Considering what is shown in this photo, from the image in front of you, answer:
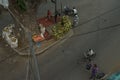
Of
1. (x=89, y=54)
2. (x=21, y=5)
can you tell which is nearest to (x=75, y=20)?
(x=89, y=54)

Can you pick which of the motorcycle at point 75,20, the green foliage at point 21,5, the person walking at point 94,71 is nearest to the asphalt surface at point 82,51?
the motorcycle at point 75,20

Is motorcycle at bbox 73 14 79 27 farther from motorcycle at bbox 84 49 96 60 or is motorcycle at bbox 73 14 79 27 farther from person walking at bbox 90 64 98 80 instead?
person walking at bbox 90 64 98 80

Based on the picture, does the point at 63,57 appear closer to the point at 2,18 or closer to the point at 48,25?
the point at 48,25

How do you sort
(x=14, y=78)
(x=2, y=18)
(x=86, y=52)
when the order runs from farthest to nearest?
(x=2, y=18) → (x=86, y=52) → (x=14, y=78)

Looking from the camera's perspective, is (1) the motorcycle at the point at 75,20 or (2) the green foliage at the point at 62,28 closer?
(2) the green foliage at the point at 62,28

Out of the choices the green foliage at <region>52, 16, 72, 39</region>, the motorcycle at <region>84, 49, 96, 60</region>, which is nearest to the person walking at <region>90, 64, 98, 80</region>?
the motorcycle at <region>84, 49, 96, 60</region>

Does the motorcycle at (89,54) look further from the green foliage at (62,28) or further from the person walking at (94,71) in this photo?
the green foliage at (62,28)

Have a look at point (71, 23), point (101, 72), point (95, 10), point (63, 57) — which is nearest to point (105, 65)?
point (101, 72)
